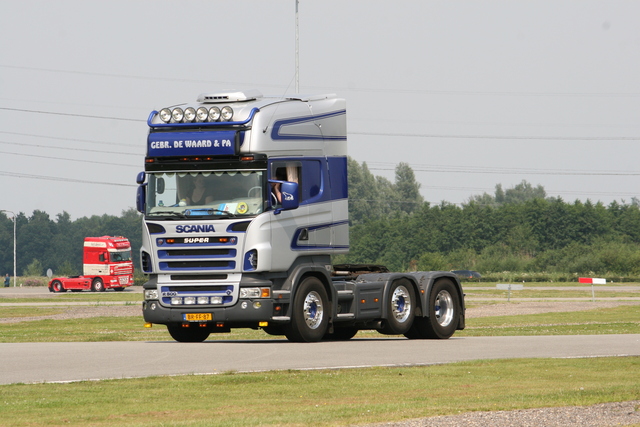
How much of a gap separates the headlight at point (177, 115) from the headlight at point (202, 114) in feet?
1.09

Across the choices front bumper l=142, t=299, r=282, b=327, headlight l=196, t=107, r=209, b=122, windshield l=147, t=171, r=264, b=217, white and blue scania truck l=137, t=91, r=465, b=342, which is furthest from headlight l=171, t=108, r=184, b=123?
front bumper l=142, t=299, r=282, b=327

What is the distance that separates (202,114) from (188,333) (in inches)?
185

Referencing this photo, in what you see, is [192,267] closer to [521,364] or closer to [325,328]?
[325,328]

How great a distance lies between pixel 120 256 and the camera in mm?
80000

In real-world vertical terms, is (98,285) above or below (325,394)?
above

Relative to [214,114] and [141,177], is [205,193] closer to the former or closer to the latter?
[141,177]

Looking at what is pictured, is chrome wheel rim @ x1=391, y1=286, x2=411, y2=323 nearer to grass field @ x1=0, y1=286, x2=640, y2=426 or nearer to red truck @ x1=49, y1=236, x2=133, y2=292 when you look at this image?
grass field @ x1=0, y1=286, x2=640, y2=426

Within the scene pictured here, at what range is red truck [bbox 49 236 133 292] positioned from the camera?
258 ft

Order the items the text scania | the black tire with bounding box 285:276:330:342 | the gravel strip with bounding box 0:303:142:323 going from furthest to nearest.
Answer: the gravel strip with bounding box 0:303:142:323
the black tire with bounding box 285:276:330:342
the text scania

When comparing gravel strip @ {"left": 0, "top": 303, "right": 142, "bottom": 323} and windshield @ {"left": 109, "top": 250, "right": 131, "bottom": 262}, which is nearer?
gravel strip @ {"left": 0, "top": 303, "right": 142, "bottom": 323}

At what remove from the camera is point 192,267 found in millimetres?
19047

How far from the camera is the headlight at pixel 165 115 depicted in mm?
19797

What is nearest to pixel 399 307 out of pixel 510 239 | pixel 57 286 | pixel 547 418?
pixel 547 418

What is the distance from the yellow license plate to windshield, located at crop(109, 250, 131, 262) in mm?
61072
